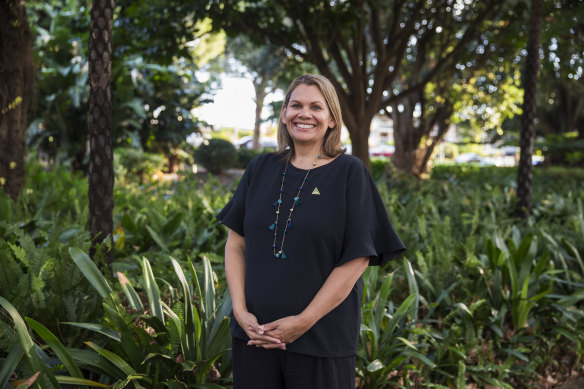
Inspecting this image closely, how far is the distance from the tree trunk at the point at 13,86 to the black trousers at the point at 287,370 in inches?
160

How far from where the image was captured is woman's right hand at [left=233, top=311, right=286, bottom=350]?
163 cm

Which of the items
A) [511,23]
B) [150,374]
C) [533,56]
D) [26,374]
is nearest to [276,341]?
[150,374]

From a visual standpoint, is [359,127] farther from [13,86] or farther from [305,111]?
[305,111]

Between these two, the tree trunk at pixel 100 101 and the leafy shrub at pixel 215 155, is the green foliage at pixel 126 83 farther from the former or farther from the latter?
the tree trunk at pixel 100 101

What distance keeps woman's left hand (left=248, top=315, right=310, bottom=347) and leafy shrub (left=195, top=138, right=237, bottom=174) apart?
49.2ft

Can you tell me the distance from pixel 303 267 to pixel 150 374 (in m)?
1.10

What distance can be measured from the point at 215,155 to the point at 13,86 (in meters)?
11.7

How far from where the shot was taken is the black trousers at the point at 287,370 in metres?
1.70

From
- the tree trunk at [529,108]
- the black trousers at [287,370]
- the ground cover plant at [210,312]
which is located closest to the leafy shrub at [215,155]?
the ground cover plant at [210,312]

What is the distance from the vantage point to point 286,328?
5.31ft

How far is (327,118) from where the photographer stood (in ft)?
6.05

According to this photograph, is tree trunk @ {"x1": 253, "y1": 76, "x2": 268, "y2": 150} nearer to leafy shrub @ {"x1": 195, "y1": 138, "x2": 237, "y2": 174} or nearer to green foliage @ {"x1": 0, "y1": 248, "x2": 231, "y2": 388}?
leafy shrub @ {"x1": 195, "y1": 138, "x2": 237, "y2": 174}

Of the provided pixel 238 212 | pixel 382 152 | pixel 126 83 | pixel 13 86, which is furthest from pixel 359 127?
pixel 382 152

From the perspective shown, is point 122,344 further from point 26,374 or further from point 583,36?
point 583,36
